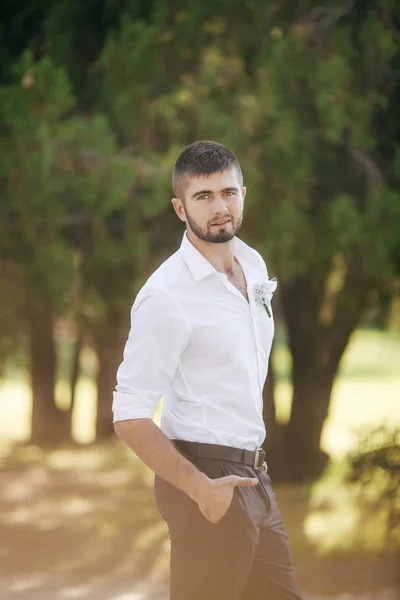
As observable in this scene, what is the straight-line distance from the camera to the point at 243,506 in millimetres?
2662

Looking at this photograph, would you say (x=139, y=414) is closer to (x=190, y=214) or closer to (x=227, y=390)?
(x=227, y=390)

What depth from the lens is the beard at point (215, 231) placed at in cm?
274

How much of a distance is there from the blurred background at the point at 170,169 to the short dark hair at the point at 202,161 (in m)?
3.74

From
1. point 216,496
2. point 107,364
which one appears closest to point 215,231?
point 216,496

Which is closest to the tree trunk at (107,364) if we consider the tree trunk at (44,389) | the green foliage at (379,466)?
the tree trunk at (44,389)

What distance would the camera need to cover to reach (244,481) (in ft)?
8.66

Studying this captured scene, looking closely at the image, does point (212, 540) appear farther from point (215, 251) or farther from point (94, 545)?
point (94, 545)

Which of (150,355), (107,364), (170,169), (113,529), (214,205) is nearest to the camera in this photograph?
(150,355)

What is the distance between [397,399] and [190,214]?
83.6 feet

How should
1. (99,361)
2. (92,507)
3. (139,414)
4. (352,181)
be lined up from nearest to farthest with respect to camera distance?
(139,414) < (352,181) < (92,507) < (99,361)

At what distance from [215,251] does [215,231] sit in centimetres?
9

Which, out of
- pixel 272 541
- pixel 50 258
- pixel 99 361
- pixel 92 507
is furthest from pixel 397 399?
pixel 272 541

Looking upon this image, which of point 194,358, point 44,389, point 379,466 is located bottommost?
point 379,466

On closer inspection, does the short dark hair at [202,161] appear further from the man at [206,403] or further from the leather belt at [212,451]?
the leather belt at [212,451]
